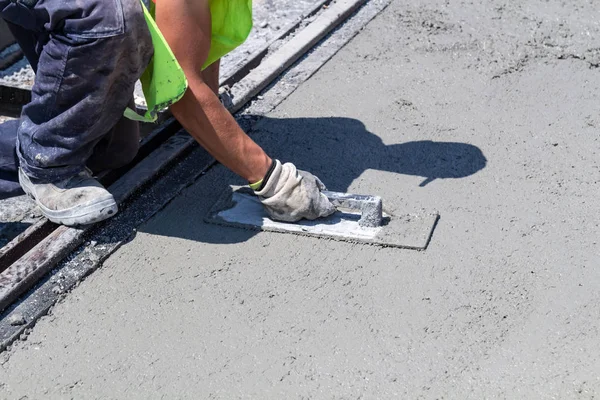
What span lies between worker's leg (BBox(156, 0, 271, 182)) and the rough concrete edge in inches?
14.4

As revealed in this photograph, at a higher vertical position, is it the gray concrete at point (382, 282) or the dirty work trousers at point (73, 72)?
the dirty work trousers at point (73, 72)

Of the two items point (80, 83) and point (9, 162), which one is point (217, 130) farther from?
point (9, 162)

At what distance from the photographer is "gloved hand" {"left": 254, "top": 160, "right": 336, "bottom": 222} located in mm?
2668

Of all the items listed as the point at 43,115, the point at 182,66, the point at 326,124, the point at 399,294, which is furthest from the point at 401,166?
the point at 43,115

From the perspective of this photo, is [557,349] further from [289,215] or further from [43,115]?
[43,115]

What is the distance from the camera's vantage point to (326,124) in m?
3.41

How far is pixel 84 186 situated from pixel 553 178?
1.64 meters

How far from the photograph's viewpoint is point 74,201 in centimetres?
268

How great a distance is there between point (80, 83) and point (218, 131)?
44 cm

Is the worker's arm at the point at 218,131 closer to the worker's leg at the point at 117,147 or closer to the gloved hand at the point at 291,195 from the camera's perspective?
the gloved hand at the point at 291,195

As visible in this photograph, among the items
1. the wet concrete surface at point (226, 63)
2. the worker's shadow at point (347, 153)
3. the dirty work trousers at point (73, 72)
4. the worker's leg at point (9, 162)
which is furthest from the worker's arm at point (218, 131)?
the wet concrete surface at point (226, 63)

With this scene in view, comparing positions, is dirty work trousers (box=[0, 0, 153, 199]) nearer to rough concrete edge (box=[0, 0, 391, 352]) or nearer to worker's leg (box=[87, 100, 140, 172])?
worker's leg (box=[87, 100, 140, 172])

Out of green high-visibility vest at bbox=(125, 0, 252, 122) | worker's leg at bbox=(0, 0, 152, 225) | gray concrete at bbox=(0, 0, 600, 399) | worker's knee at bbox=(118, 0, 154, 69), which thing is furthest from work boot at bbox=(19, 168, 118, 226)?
worker's knee at bbox=(118, 0, 154, 69)

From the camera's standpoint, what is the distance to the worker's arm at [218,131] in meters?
2.48
